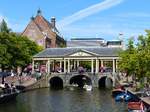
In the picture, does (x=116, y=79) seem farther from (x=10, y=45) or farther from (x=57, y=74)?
(x=10, y=45)

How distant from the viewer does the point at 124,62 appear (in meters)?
104

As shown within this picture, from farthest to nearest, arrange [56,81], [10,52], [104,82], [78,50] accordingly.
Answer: [104,82], [56,81], [78,50], [10,52]

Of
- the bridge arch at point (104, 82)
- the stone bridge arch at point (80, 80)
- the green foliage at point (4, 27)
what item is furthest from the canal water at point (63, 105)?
the bridge arch at point (104, 82)

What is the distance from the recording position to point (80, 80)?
155500 mm

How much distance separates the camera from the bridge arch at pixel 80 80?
146 m

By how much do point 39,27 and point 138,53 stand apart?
4181 inches

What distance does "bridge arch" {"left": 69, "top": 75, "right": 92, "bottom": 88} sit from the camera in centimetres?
14550

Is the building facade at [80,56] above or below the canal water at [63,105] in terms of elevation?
above

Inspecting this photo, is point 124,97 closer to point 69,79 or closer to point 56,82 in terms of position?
point 69,79

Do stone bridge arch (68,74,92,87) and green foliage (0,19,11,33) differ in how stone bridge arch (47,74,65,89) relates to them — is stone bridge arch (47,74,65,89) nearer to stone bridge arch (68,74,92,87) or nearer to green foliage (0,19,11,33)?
stone bridge arch (68,74,92,87)

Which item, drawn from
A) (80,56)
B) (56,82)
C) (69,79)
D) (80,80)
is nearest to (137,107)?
(69,79)

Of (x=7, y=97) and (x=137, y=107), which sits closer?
(x=137, y=107)

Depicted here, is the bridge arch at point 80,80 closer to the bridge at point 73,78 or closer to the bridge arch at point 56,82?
the bridge at point 73,78

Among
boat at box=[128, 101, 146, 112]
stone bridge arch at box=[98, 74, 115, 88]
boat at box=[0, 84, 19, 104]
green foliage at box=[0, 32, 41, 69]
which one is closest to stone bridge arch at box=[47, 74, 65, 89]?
stone bridge arch at box=[98, 74, 115, 88]
